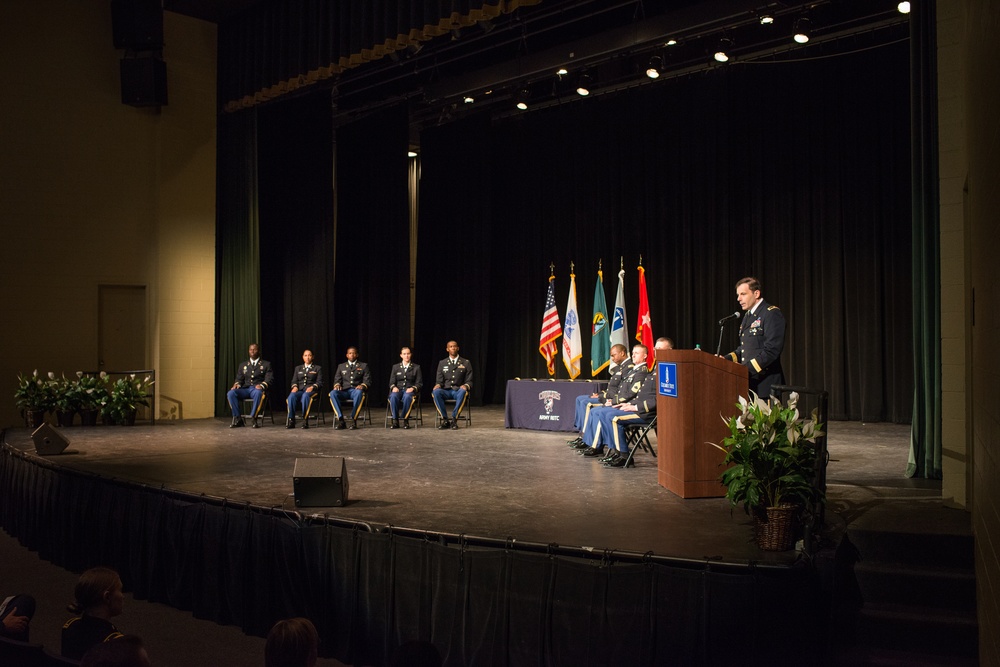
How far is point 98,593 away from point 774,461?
295 cm

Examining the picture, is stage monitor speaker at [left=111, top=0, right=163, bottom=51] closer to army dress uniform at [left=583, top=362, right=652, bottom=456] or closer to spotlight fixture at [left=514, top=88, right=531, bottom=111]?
spotlight fixture at [left=514, top=88, right=531, bottom=111]

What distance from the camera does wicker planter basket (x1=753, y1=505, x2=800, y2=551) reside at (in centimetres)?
402

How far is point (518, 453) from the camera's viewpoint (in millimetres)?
8078

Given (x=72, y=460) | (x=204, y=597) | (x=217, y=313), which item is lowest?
(x=204, y=597)

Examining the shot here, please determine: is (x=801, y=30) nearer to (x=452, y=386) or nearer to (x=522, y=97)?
(x=522, y=97)

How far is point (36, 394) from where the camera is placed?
10.6 meters

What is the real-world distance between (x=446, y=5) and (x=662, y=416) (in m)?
4.11

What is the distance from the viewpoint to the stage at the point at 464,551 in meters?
3.63

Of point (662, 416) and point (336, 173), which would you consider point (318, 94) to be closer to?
point (336, 173)

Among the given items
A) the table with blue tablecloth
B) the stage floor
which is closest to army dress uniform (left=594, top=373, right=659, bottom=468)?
the stage floor

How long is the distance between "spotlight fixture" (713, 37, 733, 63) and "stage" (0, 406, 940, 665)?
496 cm

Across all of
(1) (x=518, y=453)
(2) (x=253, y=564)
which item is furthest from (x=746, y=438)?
(1) (x=518, y=453)

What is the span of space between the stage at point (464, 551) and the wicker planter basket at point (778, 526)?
0.30 ft

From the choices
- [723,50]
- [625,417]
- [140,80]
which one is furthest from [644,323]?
[140,80]
